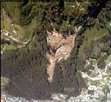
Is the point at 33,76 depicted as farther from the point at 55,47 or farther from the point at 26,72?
the point at 55,47

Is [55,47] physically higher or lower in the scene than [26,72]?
higher

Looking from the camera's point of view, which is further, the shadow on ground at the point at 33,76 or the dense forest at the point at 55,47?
the shadow on ground at the point at 33,76

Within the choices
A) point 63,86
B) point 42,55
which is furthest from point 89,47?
point 63,86

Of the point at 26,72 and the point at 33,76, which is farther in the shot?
the point at 33,76

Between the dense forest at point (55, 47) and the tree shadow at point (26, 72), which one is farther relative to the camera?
the tree shadow at point (26, 72)

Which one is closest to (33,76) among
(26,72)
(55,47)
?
(26,72)

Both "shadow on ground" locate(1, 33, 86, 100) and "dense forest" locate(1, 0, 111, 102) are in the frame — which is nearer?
"dense forest" locate(1, 0, 111, 102)

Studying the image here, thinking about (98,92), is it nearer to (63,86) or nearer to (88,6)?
(63,86)

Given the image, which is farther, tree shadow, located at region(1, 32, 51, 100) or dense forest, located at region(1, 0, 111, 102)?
tree shadow, located at region(1, 32, 51, 100)
